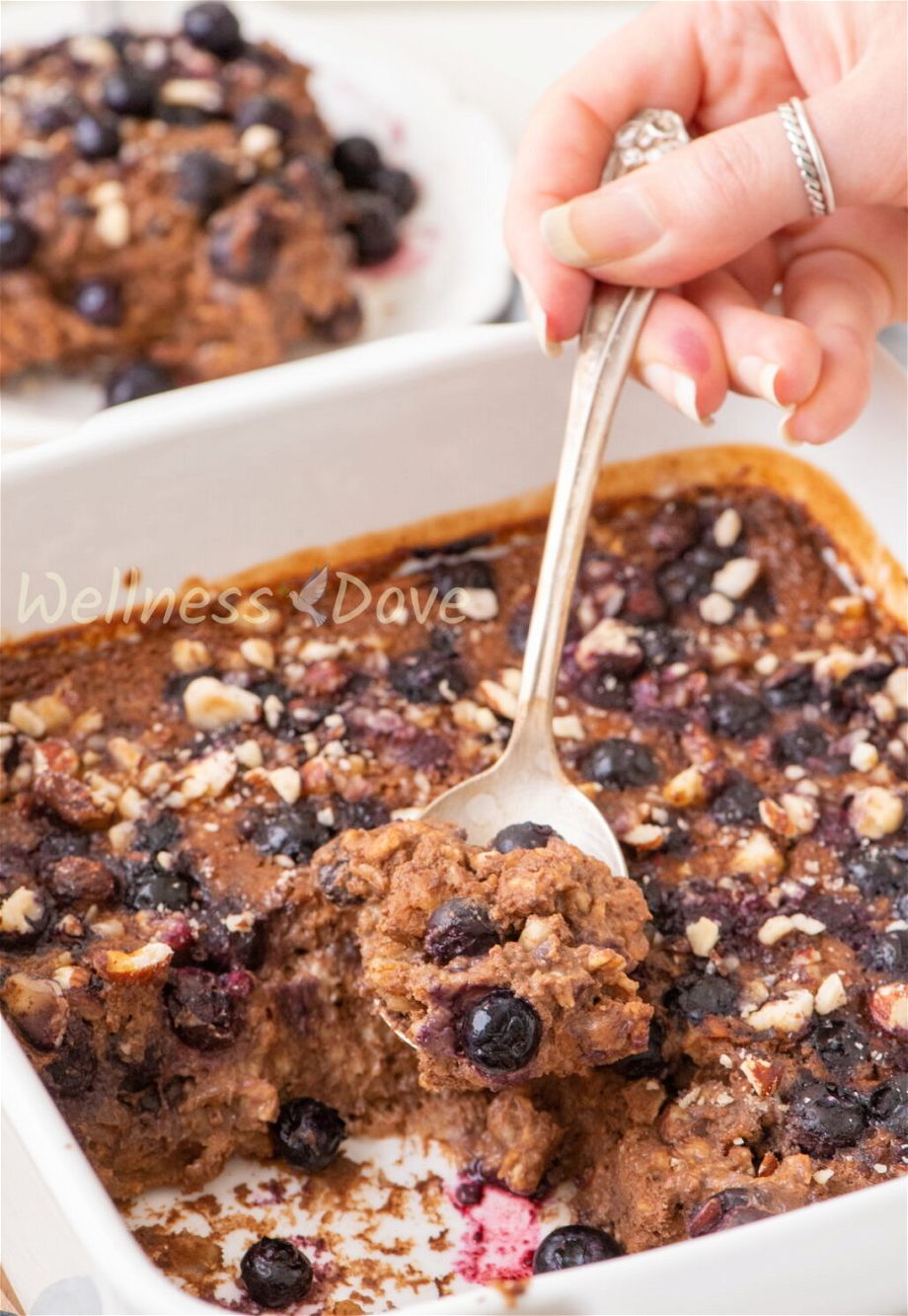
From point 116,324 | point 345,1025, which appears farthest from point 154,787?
point 116,324

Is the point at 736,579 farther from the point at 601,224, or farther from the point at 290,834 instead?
the point at 290,834

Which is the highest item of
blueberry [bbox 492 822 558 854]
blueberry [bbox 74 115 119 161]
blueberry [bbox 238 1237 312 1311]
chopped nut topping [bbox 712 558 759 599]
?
blueberry [bbox 74 115 119 161]

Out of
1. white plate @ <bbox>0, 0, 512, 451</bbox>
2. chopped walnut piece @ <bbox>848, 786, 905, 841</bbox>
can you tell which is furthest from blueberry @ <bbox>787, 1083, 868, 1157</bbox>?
white plate @ <bbox>0, 0, 512, 451</bbox>

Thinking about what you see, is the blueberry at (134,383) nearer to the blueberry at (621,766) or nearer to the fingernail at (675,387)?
the fingernail at (675,387)

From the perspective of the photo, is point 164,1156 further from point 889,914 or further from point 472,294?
point 472,294

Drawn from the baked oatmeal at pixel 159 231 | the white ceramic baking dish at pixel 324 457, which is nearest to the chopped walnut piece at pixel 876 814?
the white ceramic baking dish at pixel 324 457

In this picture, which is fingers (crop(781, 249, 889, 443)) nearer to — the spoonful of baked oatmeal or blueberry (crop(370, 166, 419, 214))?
the spoonful of baked oatmeal
